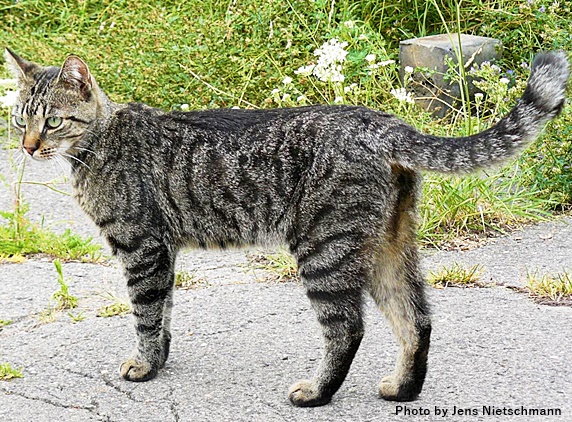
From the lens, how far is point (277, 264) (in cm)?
582

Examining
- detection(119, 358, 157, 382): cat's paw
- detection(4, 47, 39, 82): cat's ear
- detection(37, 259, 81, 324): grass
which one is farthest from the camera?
detection(37, 259, 81, 324): grass

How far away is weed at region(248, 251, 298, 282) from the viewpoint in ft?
18.6

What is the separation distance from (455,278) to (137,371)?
2046 mm

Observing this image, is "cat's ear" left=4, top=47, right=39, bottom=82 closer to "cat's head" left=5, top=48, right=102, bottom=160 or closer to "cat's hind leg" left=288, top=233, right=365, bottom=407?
"cat's head" left=5, top=48, right=102, bottom=160

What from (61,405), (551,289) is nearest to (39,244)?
(61,405)

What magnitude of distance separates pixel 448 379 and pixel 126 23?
18.1ft

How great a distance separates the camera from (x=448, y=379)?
168 inches

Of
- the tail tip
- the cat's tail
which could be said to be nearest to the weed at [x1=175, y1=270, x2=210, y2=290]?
the cat's tail

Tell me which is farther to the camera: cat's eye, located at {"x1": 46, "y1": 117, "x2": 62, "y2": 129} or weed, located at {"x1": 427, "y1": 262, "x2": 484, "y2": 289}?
weed, located at {"x1": 427, "y1": 262, "x2": 484, "y2": 289}

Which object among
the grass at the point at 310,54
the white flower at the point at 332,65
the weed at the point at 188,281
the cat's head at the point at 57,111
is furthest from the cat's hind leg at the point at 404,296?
the white flower at the point at 332,65

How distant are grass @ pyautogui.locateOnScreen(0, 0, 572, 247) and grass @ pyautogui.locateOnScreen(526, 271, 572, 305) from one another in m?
1.01

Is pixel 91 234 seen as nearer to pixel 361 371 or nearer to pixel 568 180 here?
pixel 361 371

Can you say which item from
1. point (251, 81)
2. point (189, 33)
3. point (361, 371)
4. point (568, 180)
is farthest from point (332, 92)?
point (361, 371)

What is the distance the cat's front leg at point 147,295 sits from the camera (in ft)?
14.2
